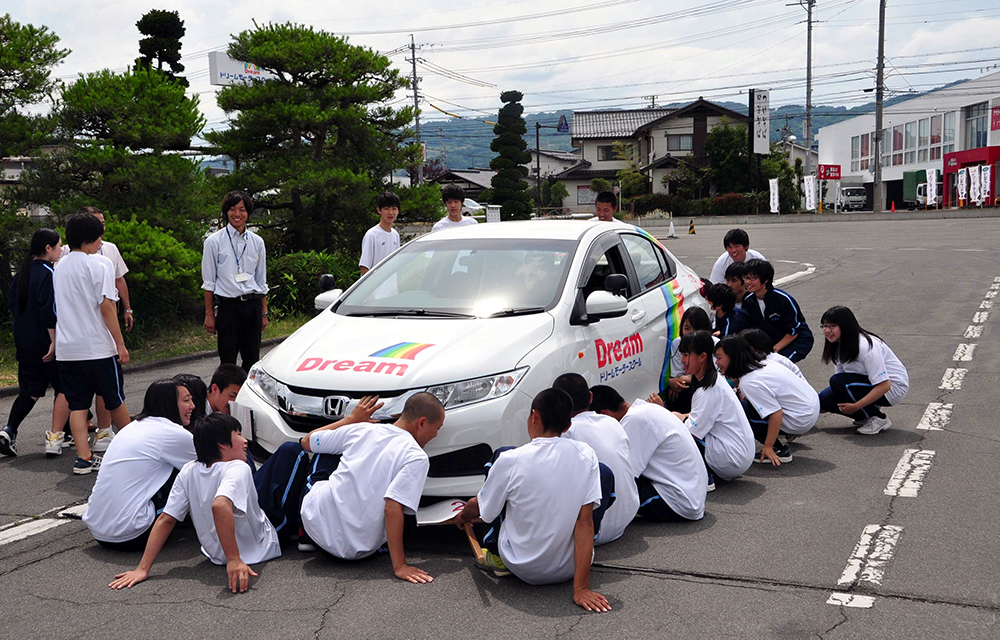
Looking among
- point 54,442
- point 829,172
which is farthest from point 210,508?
point 829,172

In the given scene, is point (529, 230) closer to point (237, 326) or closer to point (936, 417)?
point (237, 326)

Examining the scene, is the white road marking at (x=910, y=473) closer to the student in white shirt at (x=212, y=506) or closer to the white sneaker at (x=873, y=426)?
the white sneaker at (x=873, y=426)

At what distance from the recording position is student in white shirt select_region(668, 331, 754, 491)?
5.31 metres

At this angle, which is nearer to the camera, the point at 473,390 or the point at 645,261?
the point at 473,390

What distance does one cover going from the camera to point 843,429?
6.84 metres

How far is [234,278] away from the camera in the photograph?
738cm

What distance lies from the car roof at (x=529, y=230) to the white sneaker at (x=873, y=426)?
236cm

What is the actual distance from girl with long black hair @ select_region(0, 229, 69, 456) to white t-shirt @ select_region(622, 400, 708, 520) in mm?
4196

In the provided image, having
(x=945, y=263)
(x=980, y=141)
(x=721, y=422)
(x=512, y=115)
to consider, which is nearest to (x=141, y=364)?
(x=721, y=422)

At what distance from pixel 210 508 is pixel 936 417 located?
5571 millimetres

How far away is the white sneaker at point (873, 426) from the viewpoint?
21.8ft

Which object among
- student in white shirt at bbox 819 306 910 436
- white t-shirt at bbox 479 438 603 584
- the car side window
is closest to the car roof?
the car side window

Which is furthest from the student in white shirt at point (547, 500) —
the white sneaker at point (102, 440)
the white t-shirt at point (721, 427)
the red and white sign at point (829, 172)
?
the red and white sign at point (829, 172)

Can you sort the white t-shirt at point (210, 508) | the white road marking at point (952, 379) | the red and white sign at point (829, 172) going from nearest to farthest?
the white t-shirt at point (210, 508), the white road marking at point (952, 379), the red and white sign at point (829, 172)
